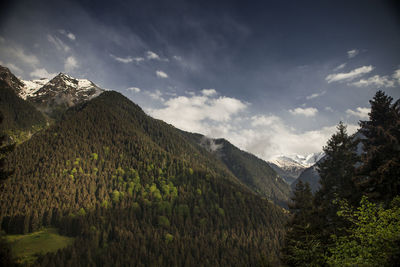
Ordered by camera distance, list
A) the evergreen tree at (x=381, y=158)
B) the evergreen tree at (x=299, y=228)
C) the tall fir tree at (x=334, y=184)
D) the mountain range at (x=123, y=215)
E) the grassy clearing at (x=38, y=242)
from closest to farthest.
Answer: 1. the evergreen tree at (x=381, y=158)
2. the evergreen tree at (x=299, y=228)
3. the tall fir tree at (x=334, y=184)
4. the grassy clearing at (x=38, y=242)
5. the mountain range at (x=123, y=215)

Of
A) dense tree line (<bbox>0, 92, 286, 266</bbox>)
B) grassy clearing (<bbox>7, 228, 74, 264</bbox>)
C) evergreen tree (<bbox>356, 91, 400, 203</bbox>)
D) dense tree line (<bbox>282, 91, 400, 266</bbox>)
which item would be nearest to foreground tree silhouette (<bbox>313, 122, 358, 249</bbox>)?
dense tree line (<bbox>282, 91, 400, 266</bbox>)

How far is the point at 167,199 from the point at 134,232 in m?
48.5

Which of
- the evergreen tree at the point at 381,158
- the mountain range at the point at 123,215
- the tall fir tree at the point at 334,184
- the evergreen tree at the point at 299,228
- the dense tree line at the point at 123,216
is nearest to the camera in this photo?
the evergreen tree at the point at 381,158

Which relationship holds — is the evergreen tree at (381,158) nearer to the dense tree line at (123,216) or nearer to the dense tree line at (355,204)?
the dense tree line at (355,204)

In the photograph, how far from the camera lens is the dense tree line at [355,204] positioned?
539 inches

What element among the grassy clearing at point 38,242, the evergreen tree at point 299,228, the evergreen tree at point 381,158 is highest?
the evergreen tree at point 381,158

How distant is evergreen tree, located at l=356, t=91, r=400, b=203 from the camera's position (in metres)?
17.5

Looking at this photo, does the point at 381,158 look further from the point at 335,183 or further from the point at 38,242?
the point at 38,242

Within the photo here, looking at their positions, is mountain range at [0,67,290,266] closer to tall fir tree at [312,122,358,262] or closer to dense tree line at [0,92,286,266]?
dense tree line at [0,92,286,266]

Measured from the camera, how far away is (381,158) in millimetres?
20312

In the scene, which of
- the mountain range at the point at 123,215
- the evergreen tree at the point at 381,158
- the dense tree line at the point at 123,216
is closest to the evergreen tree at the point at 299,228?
the evergreen tree at the point at 381,158

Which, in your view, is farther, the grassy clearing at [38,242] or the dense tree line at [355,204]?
the grassy clearing at [38,242]

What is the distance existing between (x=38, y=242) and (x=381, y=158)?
148352mm

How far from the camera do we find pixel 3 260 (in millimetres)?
16859
